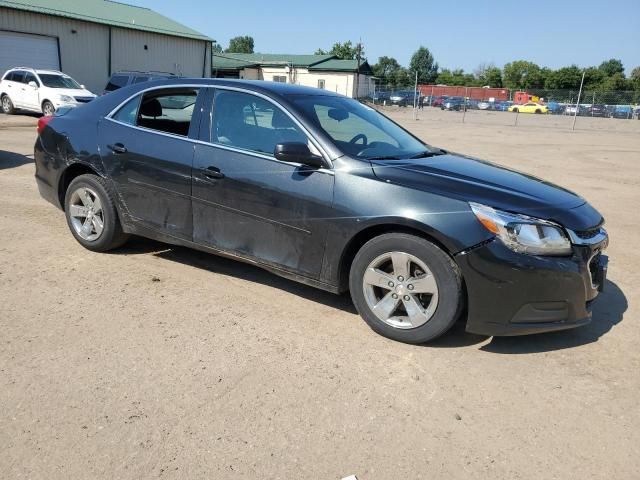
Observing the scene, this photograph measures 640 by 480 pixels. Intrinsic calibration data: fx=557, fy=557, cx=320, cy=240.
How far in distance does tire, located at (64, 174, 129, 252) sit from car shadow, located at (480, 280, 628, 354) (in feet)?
10.9

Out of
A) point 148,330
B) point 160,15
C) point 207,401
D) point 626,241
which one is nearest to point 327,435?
point 207,401

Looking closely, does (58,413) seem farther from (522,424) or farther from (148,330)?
(522,424)

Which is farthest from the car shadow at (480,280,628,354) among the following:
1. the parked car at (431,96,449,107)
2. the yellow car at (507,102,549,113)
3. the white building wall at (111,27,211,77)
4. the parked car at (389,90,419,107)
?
the parked car at (431,96,449,107)

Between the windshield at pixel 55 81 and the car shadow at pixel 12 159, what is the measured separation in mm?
10460

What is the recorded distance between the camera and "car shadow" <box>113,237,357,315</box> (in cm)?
449

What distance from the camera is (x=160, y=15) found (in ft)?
127

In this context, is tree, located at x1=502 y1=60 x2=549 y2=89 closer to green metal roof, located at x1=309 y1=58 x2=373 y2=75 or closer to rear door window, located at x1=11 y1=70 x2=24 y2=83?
green metal roof, located at x1=309 y1=58 x2=373 y2=75

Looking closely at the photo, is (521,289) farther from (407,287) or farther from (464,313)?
(407,287)

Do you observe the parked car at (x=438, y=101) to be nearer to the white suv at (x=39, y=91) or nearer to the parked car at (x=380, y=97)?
the parked car at (x=380, y=97)

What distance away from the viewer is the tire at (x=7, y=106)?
21.3 m

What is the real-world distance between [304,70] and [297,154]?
6214 centimetres

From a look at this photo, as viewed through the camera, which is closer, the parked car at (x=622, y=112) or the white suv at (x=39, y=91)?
the white suv at (x=39, y=91)

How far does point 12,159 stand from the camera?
1030cm

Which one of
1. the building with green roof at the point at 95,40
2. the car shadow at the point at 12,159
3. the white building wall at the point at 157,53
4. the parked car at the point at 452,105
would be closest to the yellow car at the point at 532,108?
the parked car at the point at 452,105
